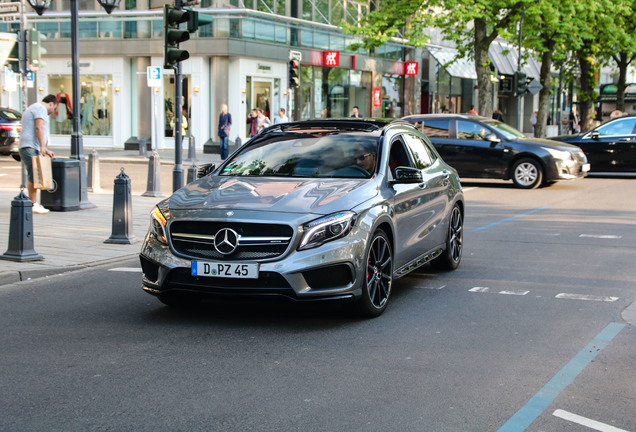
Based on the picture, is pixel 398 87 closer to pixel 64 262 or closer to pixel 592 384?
pixel 64 262

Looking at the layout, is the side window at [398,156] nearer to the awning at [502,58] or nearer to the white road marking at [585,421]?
the white road marking at [585,421]

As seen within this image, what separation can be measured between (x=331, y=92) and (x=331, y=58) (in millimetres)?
2453

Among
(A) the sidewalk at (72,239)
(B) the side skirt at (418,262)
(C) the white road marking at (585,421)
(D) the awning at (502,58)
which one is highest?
(D) the awning at (502,58)

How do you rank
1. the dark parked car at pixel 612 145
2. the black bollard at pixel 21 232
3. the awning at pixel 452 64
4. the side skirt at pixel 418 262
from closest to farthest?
the side skirt at pixel 418 262
the black bollard at pixel 21 232
the dark parked car at pixel 612 145
the awning at pixel 452 64

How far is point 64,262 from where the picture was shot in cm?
980

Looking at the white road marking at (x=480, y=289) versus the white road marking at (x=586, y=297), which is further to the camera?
the white road marking at (x=480, y=289)

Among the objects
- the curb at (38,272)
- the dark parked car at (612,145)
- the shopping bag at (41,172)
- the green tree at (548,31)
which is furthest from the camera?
the green tree at (548,31)

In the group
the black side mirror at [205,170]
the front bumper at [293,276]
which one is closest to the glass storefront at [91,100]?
the black side mirror at [205,170]

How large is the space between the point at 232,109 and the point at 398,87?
1475 cm

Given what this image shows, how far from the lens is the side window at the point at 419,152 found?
28.9 ft

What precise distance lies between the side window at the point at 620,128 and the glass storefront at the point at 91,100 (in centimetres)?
2137

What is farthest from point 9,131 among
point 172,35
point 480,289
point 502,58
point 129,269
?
point 502,58

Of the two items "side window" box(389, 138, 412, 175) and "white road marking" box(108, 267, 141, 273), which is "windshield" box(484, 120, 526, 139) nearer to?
"side window" box(389, 138, 412, 175)

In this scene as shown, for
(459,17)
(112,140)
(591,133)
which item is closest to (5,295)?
(591,133)
